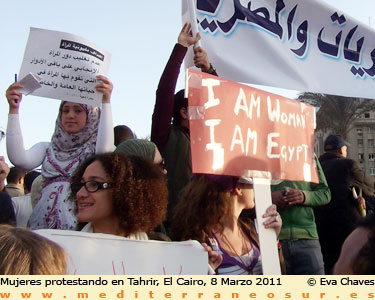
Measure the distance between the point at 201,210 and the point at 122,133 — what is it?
1.59m

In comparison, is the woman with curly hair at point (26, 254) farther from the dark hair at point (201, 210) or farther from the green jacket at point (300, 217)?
the green jacket at point (300, 217)

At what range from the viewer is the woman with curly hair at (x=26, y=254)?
1.29m

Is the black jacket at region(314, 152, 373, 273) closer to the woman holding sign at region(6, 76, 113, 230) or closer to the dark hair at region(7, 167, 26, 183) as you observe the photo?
the woman holding sign at region(6, 76, 113, 230)

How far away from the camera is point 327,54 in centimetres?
383

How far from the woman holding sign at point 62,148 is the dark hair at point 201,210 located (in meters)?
0.64

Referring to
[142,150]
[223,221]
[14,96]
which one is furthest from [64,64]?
[223,221]

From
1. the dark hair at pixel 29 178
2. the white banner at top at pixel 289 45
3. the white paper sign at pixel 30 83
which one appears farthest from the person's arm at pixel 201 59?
the dark hair at pixel 29 178

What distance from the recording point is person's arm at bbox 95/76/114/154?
9.52 ft

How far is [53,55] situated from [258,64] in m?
1.30

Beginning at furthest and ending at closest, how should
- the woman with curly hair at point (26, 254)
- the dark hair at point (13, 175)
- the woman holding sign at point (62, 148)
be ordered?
the dark hair at point (13, 175), the woman holding sign at point (62, 148), the woman with curly hair at point (26, 254)

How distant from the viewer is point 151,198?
7.27 feet
